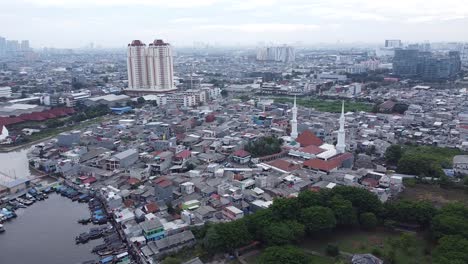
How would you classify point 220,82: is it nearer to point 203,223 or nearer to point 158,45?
point 158,45

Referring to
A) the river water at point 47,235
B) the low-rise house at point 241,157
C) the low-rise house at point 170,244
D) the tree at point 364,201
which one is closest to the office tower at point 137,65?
the low-rise house at point 241,157

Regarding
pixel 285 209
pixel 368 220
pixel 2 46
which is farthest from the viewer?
pixel 2 46

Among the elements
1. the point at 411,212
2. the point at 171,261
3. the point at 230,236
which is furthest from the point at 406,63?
the point at 171,261

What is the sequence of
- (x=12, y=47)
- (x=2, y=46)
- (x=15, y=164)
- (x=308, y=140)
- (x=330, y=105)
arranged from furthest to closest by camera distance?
(x=12, y=47) → (x=2, y=46) → (x=330, y=105) → (x=308, y=140) → (x=15, y=164)

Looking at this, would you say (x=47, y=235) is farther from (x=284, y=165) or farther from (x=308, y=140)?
(x=308, y=140)

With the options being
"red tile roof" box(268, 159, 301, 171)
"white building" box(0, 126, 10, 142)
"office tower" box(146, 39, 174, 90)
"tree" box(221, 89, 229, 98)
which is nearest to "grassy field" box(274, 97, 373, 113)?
"tree" box(221, 89, 229, 98)

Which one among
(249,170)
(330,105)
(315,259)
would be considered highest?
(330,105)

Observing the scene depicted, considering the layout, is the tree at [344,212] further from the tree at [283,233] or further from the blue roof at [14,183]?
the blue roof at [14,183]
